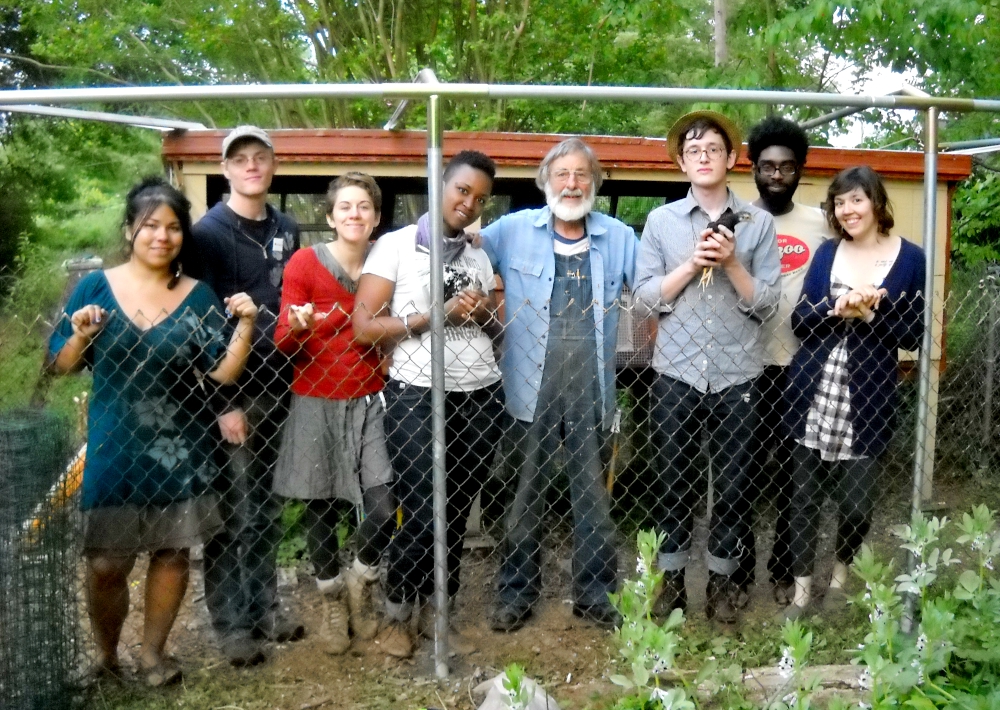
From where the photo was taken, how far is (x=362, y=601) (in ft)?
10.8

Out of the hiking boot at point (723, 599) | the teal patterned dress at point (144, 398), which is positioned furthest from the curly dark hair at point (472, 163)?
the hiking boot at point (723, 599)

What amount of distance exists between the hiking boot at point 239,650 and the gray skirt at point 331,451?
56cm

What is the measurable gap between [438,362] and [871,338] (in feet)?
5.49

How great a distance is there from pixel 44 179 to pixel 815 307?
1338 centimetres

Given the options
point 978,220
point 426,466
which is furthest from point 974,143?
point 978,220

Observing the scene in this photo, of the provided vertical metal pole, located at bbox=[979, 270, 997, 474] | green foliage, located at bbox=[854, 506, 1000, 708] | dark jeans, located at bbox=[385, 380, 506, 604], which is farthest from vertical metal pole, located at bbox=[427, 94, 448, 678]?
vertical metal pole, located at bbox=[979, 270, 997, 474]

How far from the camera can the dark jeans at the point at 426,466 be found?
3.12 meters

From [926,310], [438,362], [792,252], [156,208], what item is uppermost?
[156,208]

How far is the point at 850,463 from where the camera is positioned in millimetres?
3424

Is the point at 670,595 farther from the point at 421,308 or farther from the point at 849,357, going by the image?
the point at 421,308

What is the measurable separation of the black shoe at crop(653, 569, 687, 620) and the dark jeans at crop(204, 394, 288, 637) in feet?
4.79

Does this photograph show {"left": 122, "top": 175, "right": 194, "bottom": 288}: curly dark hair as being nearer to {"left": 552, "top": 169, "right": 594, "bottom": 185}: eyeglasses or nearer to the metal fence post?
{"left": 552, "top": 169, "right": 594, "bottom": 185}: eyeglasses

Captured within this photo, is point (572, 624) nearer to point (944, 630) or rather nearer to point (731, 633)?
point (731, 633)

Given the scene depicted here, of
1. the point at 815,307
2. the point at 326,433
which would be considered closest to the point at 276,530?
the point at 326,433
